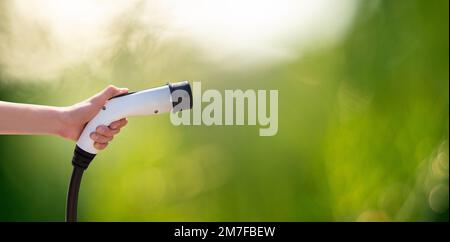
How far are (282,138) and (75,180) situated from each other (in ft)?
2.32

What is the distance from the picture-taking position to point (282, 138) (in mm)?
1464

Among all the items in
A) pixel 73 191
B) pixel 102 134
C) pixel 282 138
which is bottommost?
pixel 73 191

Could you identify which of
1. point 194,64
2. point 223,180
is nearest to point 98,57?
point 194,64

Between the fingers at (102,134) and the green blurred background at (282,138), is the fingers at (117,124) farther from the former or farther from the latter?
the green blurred background at (282,138)

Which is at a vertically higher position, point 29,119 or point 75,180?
point 29,119

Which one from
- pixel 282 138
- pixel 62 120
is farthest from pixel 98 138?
pixel 282 138

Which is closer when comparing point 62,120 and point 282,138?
point 62,120

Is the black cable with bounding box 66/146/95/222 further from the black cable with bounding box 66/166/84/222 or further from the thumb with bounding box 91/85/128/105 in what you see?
the thumb with bounding box 91/85/128/105

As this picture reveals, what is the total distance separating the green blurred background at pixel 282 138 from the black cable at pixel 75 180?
0.53 metres

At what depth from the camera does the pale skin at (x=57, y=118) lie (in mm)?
974

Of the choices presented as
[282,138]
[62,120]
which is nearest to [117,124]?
[62,120]

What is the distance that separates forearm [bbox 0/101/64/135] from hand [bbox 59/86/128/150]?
17mm

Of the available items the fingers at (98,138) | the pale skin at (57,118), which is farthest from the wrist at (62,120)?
the fingers at (98,138)

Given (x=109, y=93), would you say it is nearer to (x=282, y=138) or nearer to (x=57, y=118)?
(x=57, y=118)
